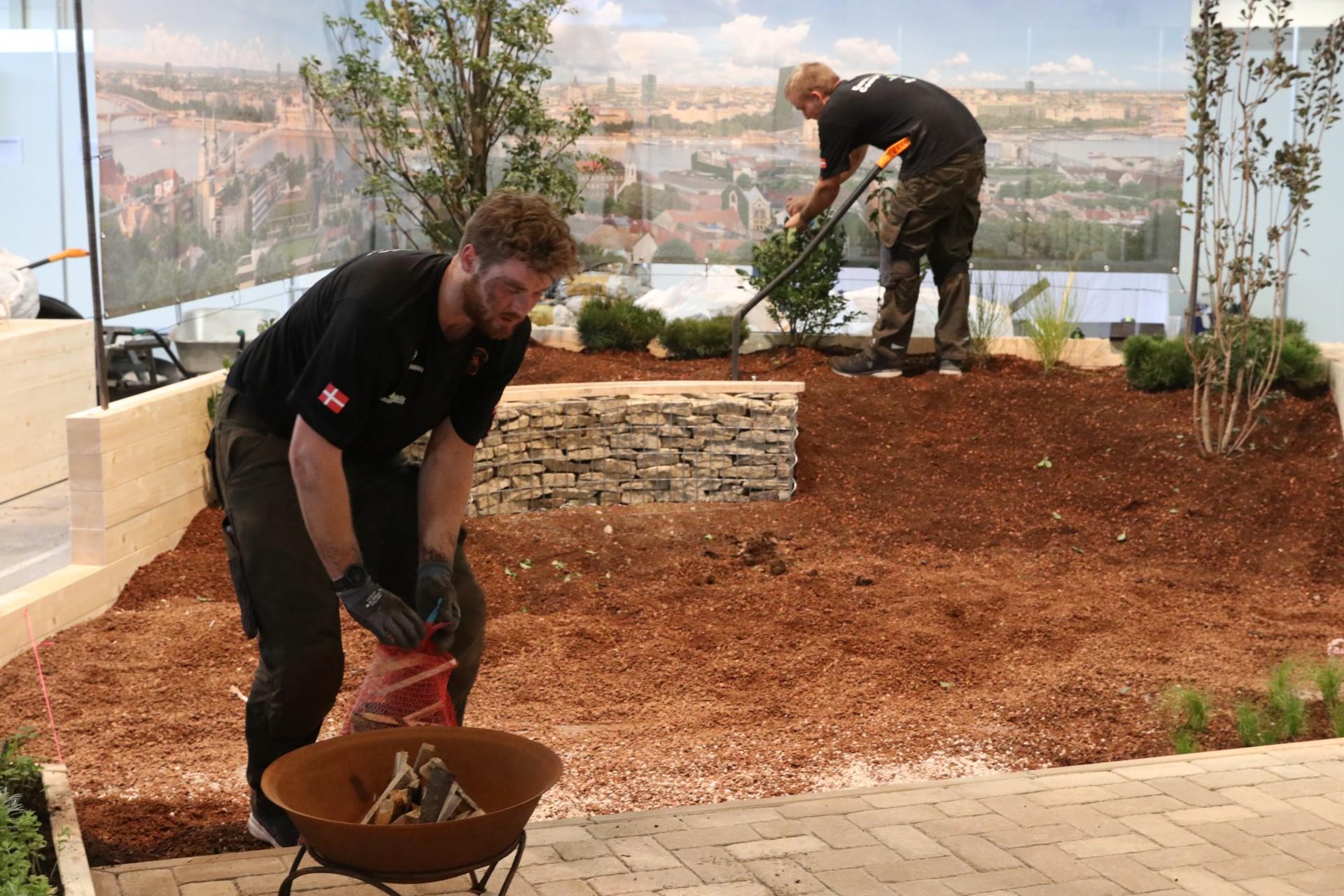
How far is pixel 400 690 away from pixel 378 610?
0.21 metres

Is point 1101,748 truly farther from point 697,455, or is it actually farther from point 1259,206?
point 1259,206

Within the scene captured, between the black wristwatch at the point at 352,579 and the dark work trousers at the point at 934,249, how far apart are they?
545cm

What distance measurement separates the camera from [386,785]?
9.04ft

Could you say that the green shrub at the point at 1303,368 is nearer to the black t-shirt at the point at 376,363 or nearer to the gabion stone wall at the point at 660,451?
the gabion stone wall at the point at 660,451

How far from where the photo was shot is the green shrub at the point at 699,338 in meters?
8.38

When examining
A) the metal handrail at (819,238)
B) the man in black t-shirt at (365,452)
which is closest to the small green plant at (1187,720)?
the man in black t-shirt at (365,452)

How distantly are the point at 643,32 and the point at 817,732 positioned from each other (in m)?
6.65

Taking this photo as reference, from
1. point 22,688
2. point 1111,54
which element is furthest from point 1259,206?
point 22,688

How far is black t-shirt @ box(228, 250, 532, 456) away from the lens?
2.76m

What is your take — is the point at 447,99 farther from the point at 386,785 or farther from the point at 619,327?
the point at 386,785

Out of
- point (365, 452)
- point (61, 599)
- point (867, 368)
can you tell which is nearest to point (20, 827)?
point (365, 452)

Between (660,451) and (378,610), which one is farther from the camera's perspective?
(660,451)

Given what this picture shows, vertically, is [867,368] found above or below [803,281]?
below

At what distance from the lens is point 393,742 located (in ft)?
9.06
